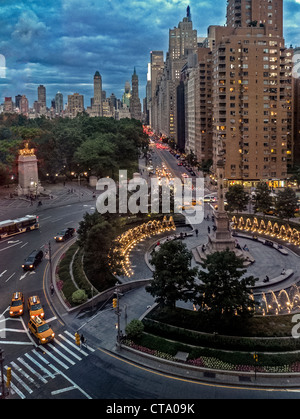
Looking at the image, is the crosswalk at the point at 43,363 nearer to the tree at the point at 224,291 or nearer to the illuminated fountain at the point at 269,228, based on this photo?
the tree at the point at 224,291

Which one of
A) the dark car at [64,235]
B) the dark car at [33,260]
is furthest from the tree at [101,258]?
the dark car at [64,235]

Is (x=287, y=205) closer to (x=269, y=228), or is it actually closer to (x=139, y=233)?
(x=269, y=228)

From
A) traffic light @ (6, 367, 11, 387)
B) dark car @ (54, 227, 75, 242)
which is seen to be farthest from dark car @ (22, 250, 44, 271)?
traffic light @ (6, 367, 11, 387)

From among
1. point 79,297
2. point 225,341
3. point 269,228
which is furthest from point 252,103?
point 225,341

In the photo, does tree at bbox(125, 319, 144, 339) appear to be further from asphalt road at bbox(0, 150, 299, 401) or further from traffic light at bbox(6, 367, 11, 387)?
traffic light at bbox(6, 367, 11, 387)

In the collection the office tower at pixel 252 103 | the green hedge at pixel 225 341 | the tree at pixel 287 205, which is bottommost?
the green hedge at pixel 225 341
